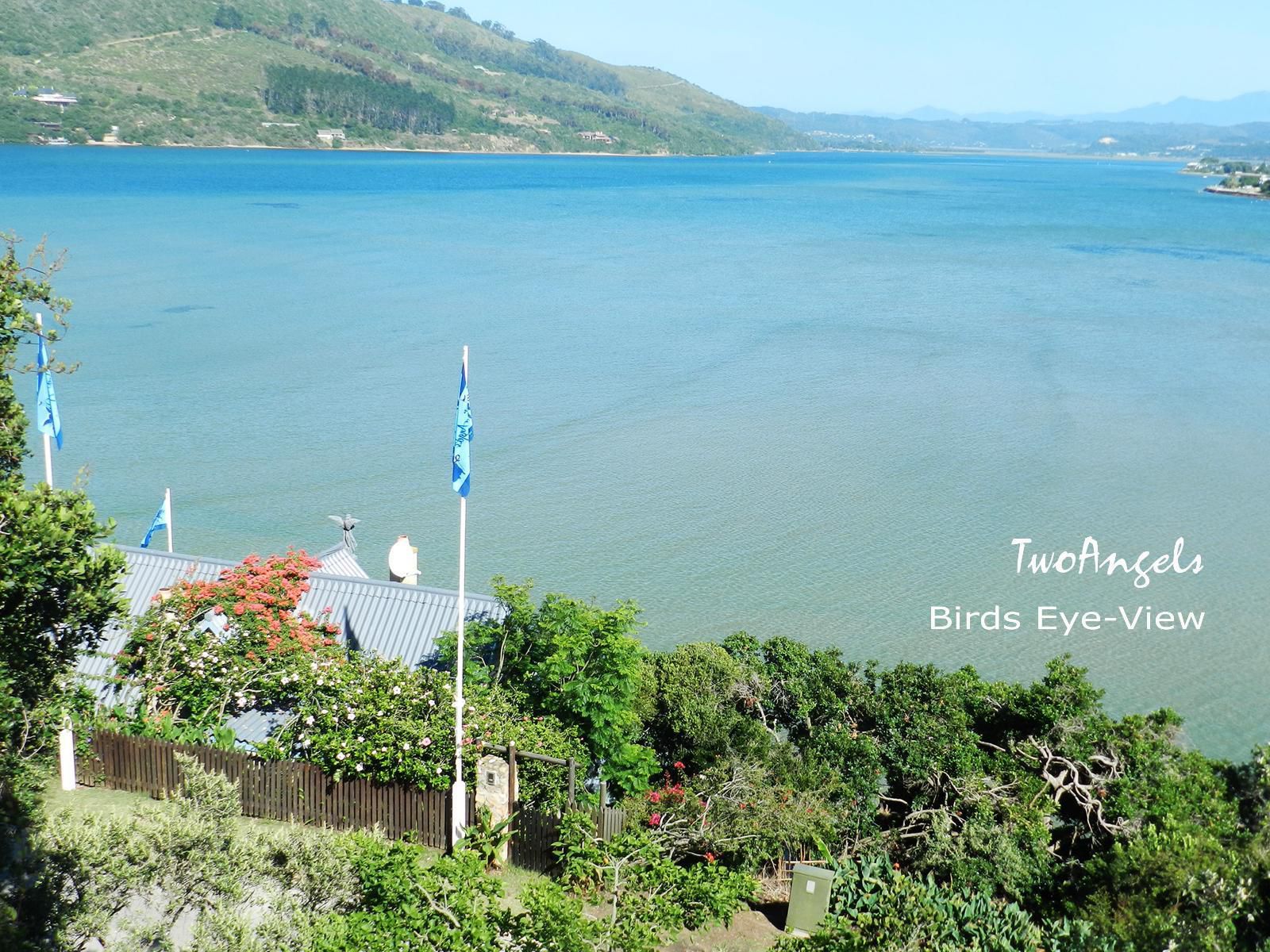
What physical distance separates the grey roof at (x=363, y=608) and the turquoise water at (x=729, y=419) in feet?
19.8

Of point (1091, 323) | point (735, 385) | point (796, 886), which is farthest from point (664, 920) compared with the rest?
point (1091, 323)

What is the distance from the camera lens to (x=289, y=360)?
40.7 meters

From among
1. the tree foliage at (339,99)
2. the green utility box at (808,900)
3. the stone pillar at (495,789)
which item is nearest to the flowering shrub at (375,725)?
the stone pillar at (495,789)

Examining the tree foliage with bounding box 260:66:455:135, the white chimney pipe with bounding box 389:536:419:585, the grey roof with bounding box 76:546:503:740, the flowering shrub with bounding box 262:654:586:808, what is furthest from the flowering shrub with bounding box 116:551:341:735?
the tree foliage with bounding box 260:66:455:135

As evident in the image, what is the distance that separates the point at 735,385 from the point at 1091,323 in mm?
19486

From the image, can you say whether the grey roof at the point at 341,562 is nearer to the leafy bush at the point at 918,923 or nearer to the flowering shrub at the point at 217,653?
the flowering shrub at the point at 217,653

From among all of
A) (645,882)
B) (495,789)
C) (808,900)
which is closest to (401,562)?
(495,789)

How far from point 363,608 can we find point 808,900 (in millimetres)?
6752

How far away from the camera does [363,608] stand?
15.0m

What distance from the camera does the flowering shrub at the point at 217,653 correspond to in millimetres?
13305

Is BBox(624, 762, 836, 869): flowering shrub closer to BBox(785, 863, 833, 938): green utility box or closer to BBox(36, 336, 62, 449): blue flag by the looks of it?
BBox(785, 863, 833, 938): green utility box

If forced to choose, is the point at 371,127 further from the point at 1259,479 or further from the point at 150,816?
the point at 150,816

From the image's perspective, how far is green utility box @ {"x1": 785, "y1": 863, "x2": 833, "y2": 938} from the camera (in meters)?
10.7

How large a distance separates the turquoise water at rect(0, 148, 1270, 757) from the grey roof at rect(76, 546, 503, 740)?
6022 mm
